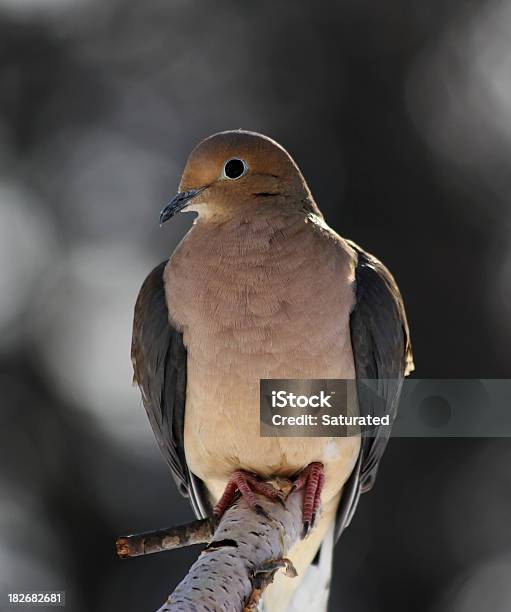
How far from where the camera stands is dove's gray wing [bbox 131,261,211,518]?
4.42 meters

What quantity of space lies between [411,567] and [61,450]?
253cm

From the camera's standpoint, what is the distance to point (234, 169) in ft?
14.5

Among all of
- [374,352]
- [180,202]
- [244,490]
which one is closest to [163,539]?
[244,490]

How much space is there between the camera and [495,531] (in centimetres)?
835

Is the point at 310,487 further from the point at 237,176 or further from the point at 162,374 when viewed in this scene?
the point at 237,176

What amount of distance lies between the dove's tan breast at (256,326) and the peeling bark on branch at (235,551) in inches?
8.7

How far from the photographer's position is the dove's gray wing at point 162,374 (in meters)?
4.42

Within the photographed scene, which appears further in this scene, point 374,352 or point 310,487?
point 374,352

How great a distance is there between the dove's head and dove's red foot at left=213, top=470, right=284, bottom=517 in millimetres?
927

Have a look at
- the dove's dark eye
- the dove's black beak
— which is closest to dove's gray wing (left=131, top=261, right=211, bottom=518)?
the dove's black beak

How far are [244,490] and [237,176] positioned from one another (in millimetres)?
1128

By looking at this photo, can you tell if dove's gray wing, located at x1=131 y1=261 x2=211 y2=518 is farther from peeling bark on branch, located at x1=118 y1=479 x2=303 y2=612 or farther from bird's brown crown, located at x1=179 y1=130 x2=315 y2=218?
peeling bark on branch, located at x1=118 y1=479 x2=303 y2=612

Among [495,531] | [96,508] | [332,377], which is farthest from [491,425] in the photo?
[96,508]

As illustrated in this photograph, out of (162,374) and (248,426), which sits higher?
(162,374)
